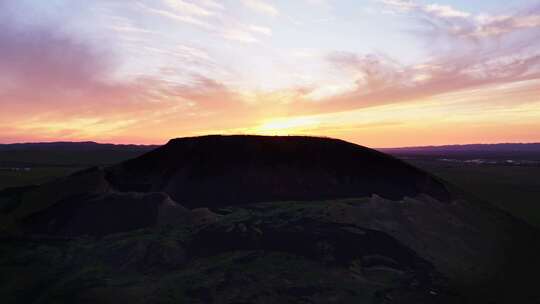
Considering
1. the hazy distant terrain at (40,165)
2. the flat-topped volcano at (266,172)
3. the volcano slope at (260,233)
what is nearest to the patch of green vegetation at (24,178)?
the hazy distant terrain at (40,165)

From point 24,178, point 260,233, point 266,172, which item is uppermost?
point 266,172

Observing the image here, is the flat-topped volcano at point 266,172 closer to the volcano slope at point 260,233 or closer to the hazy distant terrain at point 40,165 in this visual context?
the volcano slope at point 260,233

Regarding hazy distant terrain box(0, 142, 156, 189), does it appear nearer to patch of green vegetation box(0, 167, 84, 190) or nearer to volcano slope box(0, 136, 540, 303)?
patch of green vegetation box(0, 167, 84, 190)

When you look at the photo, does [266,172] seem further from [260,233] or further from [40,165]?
[40,165]

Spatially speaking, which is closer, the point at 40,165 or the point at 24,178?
the point at 24,178

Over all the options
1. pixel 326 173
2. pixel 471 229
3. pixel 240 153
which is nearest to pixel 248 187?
pixel 240 153

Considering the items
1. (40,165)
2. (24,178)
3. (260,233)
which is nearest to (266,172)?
(260,233)
